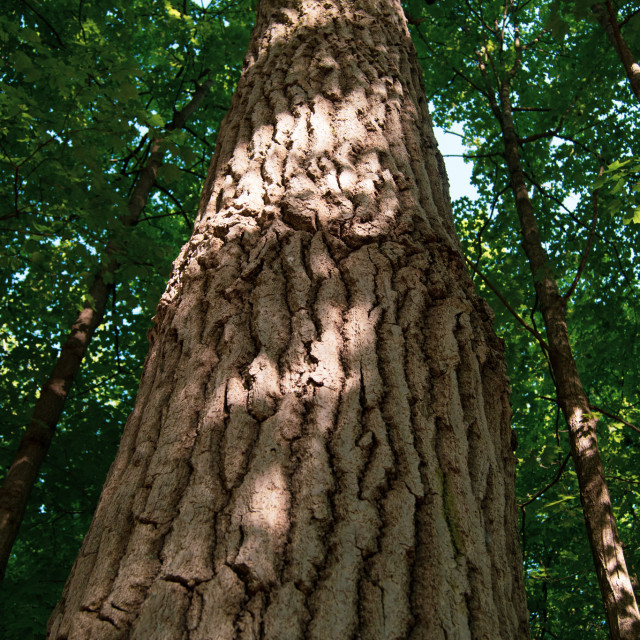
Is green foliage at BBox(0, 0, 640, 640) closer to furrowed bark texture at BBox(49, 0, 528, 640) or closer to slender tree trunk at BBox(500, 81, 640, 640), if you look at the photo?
slender tree trunk at BBox(500, 81, 640, 640)

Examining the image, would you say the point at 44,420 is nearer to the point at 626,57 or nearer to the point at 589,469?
the point at 589,469

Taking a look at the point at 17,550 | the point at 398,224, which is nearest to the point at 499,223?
the point at 398,224

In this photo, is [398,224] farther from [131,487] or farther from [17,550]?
[17,550]

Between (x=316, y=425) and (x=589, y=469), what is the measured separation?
3033mm

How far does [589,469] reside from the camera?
11.5ft

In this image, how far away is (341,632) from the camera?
92cm

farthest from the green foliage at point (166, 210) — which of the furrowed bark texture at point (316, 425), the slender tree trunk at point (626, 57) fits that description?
the furrowed bark texture at point (316, 425)

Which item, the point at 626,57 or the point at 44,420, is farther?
the point at 44,420

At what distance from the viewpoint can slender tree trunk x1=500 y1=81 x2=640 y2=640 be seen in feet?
9.89

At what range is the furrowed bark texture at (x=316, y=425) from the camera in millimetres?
988

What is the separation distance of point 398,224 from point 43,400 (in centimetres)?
450

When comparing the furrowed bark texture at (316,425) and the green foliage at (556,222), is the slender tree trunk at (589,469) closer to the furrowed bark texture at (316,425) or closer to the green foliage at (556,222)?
the green foliage at (556,222)

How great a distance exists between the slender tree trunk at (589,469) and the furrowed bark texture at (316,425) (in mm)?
2355

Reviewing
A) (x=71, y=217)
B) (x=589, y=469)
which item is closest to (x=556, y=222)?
(x=589, y=469)
